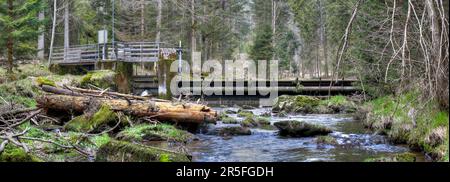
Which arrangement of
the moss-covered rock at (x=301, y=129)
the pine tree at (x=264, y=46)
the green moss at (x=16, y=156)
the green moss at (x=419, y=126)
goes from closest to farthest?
1. the green moss at (x=16, y=156)
2. the green moss at (x=419, y=126)
3. the moss-covered rock at (x=301, y=129)
4. the pine tree at (x=264, y=46)

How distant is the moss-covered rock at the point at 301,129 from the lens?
12977 millimetres

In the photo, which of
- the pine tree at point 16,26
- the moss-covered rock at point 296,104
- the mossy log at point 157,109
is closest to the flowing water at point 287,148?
the mossy log at point 157,109

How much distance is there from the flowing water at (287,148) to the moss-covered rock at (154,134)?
1.64ft

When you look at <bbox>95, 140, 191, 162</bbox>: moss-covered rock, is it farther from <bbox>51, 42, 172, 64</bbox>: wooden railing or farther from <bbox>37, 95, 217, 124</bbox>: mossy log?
<bbox>51, 42, 172, 64</bbox>: wooden railing

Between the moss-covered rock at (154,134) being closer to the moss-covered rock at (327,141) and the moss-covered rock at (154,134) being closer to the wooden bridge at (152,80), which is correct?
the moss-covered rock at (327,141)

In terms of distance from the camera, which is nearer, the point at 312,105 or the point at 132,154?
the point at 132,154

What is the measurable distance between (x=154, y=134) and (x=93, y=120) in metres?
2.01

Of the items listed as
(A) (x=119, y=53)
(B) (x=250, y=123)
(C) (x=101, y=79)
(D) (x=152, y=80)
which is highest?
(A) (x=119, y=53)

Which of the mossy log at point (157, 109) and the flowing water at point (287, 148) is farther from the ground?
the mossy log at point (157, 109)

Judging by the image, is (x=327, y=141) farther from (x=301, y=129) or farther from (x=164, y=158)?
(x=164, y=158)

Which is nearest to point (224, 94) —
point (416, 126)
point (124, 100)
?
point (124, 100)

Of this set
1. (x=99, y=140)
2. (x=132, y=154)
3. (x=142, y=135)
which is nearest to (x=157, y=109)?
(x=142, y=135)

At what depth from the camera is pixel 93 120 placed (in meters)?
12.5
